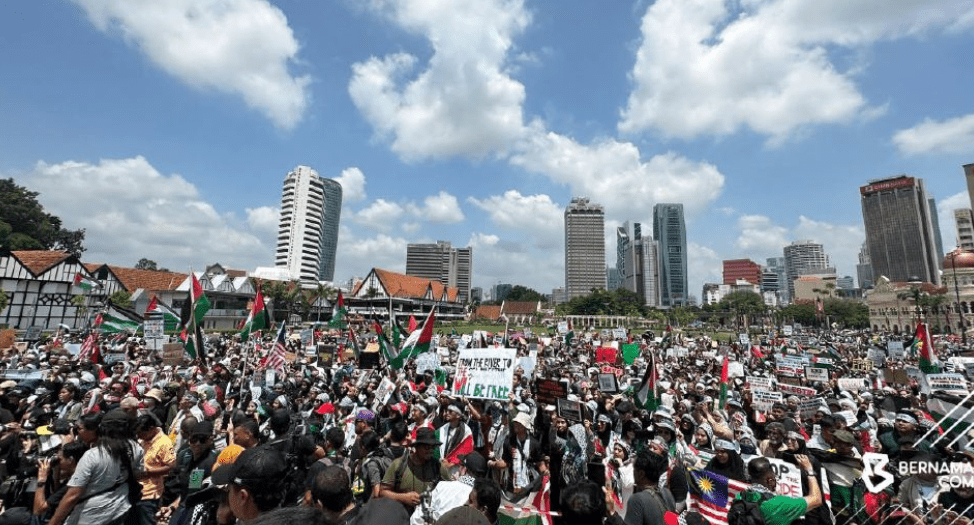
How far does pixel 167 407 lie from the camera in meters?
8.59

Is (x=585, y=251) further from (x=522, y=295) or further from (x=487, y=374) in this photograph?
(x=487, y=374)

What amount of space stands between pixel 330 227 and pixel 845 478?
17281cm

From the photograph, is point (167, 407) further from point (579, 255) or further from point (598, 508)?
point (579, 255)

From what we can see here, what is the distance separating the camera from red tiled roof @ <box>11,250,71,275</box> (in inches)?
1572

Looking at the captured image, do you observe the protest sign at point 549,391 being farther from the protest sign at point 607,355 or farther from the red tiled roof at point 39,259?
the red tiled roof at point 39,259

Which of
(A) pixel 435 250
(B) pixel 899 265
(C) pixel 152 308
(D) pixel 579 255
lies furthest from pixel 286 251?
(B) pixel 899 265

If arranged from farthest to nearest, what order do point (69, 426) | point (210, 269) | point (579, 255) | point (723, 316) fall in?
point (579, 255) < point (723, 316) < point (210, 269) < point (69, 426)

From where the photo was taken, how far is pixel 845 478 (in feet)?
14.9

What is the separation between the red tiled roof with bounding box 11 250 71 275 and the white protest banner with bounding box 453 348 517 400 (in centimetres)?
5177

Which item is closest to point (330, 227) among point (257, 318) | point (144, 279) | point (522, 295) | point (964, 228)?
point (522, 295)

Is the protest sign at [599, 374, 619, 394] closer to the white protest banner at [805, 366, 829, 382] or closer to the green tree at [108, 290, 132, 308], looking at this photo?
the white protest banner at [805, 366, 829, 382]

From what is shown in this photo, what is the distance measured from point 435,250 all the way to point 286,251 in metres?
72.1

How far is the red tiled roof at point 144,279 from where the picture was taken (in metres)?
54.4

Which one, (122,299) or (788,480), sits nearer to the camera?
(788,480)
